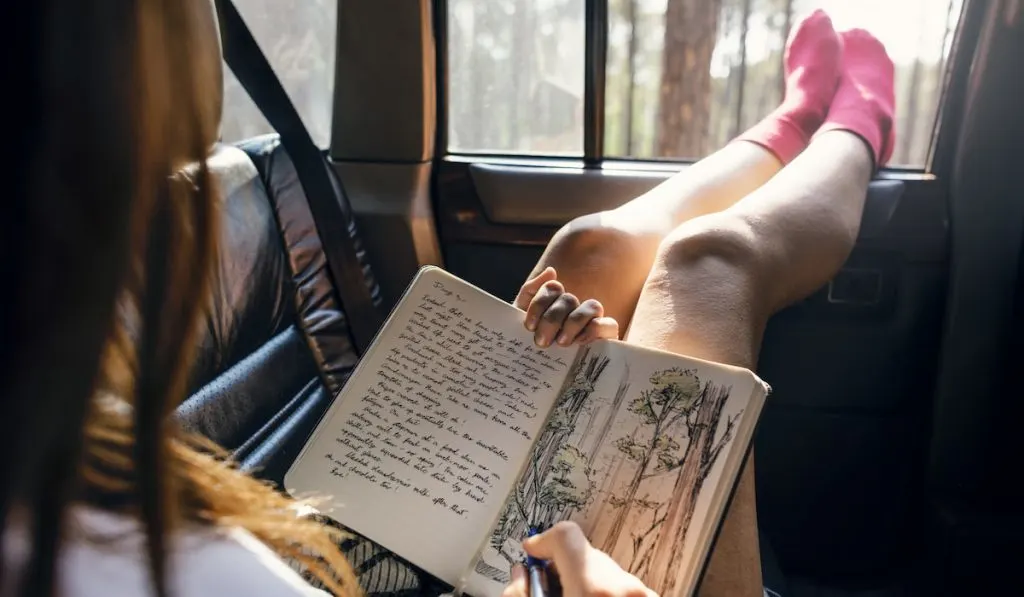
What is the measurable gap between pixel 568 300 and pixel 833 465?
0.66m

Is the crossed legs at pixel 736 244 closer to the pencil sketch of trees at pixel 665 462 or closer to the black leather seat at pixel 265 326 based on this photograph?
the pencil sketch of trees at pixel 665 462

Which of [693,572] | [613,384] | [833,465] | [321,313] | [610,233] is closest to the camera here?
[693,572]

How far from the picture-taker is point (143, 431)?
0.34m

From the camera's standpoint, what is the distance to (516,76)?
1.31m

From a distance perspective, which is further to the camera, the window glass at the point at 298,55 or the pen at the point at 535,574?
the window glass at the point at 298,55

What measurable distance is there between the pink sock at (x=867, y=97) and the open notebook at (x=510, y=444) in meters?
0.65

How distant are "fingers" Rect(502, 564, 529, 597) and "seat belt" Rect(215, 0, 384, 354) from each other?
55 cm

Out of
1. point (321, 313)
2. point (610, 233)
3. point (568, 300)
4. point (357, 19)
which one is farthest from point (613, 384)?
point (357, 19)

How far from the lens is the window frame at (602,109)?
1.09m

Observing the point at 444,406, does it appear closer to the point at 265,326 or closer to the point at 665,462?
the point at 665,462

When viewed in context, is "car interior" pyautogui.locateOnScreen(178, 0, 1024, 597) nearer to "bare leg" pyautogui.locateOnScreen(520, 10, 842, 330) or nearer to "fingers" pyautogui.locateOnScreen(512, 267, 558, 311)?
"bare leg" pyautogui.locateOnScreen(520, 10, 842, 330)

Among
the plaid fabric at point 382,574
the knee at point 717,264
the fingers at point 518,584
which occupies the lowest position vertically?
the plaid fabric at point 382,574

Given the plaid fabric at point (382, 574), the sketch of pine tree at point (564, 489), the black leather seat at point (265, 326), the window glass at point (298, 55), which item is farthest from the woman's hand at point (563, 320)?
the window glass at point (298, 55)

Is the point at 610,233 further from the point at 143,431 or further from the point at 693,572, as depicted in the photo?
the point at 143,431
